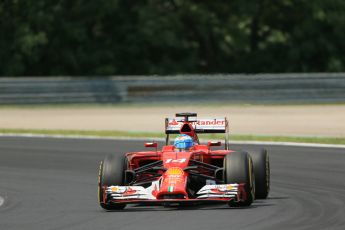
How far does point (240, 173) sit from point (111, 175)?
1.58 metres

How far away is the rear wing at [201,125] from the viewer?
50.3 feet

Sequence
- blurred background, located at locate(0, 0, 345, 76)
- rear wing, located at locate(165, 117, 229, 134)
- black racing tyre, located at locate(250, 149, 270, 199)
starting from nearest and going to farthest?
1. black racing tyre, located at locate(250, 149, 270, 199)
2. rear wing, located at locate(165, 117, 229, 134)
3. blurred background, located at locate(0, 0, 345, 76)

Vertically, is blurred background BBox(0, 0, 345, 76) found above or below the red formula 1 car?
above

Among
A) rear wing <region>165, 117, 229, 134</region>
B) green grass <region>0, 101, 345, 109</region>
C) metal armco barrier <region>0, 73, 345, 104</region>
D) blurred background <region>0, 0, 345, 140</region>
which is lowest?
rear wing <region>165, 117, 229, 134</region>

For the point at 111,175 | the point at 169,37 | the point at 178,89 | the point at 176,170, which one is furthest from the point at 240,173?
the point at 169,37

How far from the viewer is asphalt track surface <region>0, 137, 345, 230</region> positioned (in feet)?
39.2

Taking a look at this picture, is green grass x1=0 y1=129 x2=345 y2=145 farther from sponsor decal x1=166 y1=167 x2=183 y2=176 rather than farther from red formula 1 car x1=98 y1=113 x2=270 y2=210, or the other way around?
sponsor decal x1=166 y1=167 x2=183 y2=176

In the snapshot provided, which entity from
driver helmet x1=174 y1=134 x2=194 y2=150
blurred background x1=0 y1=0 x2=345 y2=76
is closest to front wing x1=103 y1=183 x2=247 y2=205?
driver helmet x1=174 y1=134 x2=194 y2=150

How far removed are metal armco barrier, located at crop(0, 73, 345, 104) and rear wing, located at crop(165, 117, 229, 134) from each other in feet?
68.5

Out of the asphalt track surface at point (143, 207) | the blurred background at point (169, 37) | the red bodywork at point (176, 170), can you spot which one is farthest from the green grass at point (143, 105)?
the red bodywork at point (176, 170)

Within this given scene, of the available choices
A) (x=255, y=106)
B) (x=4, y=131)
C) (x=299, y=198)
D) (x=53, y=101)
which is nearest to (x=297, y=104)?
(x=255, y=106)

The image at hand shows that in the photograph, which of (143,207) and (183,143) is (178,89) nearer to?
(183,143)

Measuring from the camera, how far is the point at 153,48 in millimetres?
47469

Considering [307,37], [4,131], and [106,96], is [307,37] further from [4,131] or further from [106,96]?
[4,131]
